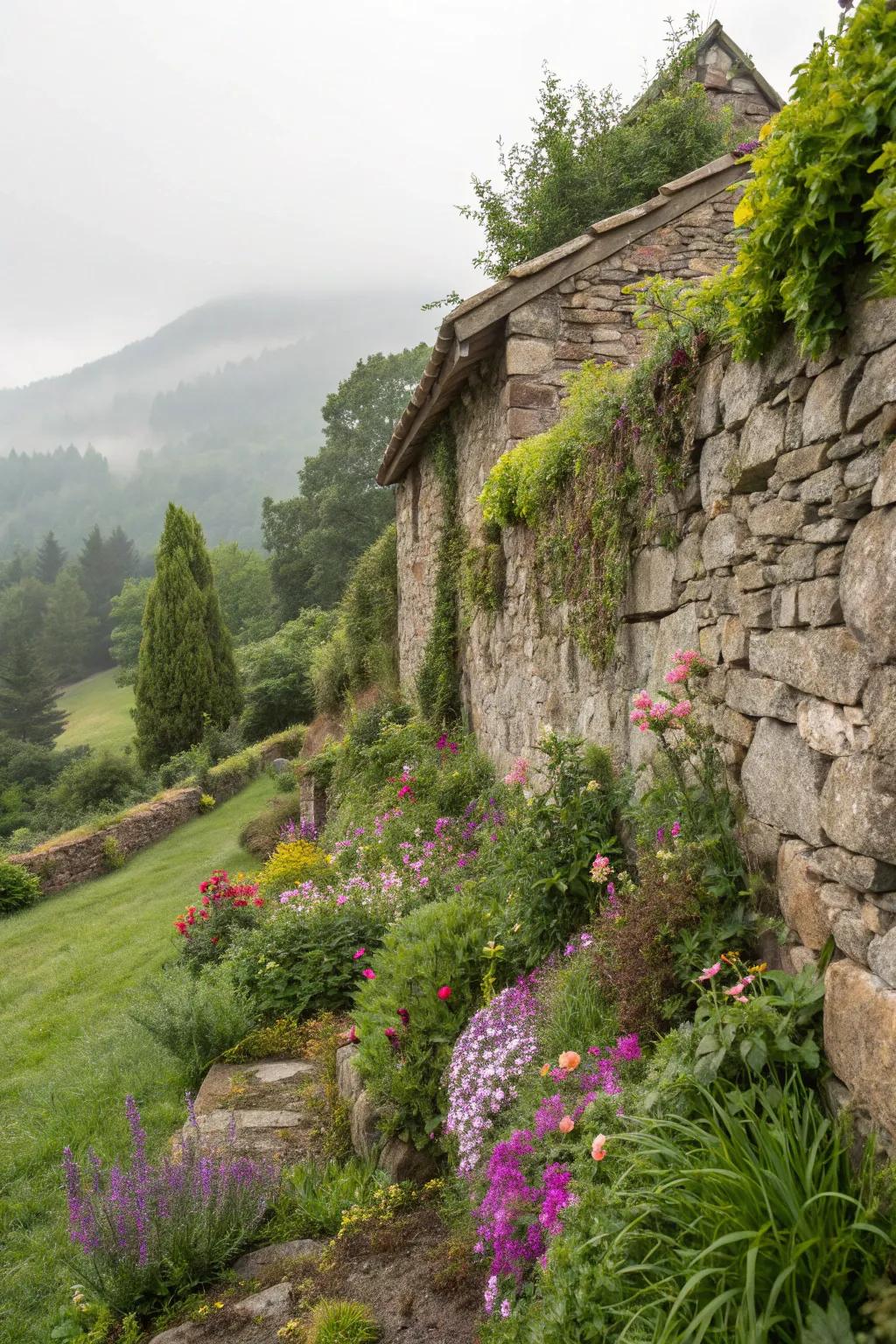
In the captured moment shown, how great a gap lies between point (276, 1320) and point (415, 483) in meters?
9.65

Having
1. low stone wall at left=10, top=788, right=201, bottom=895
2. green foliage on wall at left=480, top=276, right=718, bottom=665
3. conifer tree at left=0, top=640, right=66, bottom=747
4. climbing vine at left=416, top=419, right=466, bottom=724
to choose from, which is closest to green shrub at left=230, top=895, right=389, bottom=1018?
green foliage on wall at left=480, top=276, right=718, bottom=665

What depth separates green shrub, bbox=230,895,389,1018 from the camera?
18.6ft

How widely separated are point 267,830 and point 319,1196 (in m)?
9.91

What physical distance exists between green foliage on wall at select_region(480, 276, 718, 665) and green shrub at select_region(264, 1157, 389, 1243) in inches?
114

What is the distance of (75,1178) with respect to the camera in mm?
3328

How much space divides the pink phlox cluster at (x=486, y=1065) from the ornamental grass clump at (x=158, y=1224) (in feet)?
3.37

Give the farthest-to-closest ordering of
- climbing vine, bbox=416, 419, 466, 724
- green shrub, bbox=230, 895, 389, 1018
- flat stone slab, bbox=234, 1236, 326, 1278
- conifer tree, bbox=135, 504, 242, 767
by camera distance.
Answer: conifer tree, bbox=135, 504, 242, 767 < climbing vine, bbox=416, 419, 466, 724 < green shrub, bbox=230, 895, 389, 1018 < flat stone slab, bbox=234, 1236, 326, 1278

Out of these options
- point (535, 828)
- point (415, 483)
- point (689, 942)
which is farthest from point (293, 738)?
point (689, 942)

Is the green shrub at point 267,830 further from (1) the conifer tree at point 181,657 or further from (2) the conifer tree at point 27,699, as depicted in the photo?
(2) the conifer tree at point 27,699

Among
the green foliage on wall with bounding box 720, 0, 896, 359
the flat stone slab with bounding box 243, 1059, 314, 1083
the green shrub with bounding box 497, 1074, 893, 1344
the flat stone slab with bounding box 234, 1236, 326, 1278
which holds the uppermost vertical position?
the green foliage on wall with bounding box 720, 0, 896, 359

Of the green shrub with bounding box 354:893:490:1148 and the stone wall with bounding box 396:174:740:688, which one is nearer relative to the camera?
the green shrub with bounding box 354:893:490:1148

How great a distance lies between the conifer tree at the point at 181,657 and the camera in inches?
953

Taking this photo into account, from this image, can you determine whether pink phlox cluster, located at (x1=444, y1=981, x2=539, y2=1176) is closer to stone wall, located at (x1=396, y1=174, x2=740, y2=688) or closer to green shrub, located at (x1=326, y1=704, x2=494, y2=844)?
green shrub, located at (x1=326, y1=704, x2=494, y2=844)

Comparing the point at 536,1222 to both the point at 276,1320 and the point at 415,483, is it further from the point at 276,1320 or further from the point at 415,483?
the point at 415,483
